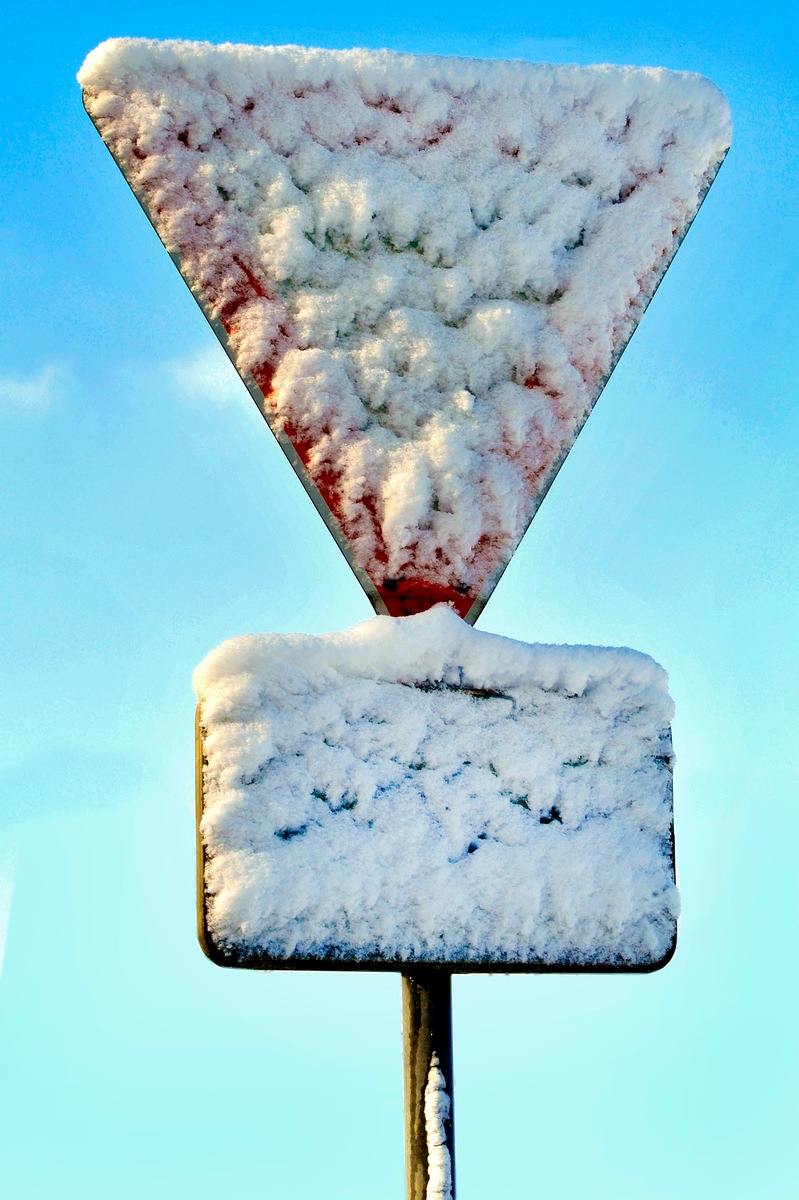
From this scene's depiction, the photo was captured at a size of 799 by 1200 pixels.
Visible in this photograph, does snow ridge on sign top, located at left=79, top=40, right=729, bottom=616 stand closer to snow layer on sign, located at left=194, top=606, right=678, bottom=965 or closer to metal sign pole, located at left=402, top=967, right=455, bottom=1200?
snow layer on sign, located at left=194, top=606, right=678, bottom=965

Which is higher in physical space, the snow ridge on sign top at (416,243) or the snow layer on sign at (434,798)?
the snow ridge on sign top at (416,243)

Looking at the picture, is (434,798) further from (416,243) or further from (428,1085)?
(416,243)

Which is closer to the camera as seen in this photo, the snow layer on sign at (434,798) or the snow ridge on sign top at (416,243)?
the snow layer on sign at (434,798)

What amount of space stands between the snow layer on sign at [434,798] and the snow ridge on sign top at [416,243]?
0.09 meters

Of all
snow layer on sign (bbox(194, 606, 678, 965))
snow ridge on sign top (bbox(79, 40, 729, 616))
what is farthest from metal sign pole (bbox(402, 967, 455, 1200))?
snow ridge on sign top (bbox(79, 40, 729, 616))

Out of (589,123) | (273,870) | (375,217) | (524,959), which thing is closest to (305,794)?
(273,870)

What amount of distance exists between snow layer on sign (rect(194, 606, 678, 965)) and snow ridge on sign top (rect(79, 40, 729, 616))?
3.7 inches

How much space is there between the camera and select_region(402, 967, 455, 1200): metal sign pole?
2.54 feet

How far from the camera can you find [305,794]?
0.74m

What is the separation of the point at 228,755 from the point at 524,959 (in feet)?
0.83

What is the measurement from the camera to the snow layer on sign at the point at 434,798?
0.72 metres

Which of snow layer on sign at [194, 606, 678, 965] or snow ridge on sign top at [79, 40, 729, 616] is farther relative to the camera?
snow ridge on sign top at [79, 40, 729, 616]

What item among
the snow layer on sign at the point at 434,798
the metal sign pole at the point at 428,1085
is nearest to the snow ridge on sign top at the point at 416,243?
the snow layer on sign at the point at 434,798

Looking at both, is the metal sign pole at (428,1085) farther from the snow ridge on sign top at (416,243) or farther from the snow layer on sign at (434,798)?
the snow ridge on sign top at (416,243)
